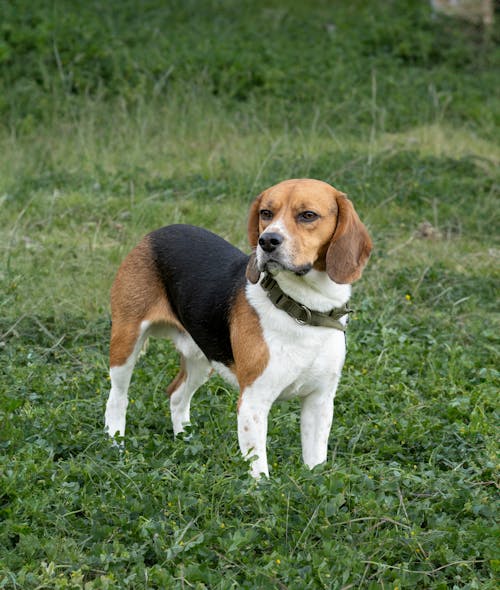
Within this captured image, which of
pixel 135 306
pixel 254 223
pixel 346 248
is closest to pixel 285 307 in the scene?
pixel 346 248

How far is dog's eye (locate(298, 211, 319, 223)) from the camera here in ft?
14.9

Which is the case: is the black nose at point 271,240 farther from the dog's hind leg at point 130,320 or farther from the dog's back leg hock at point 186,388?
the dog's back leg hock at point 186,388

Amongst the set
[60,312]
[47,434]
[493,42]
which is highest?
[47,434]

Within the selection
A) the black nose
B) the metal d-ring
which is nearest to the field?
the metal d-ring

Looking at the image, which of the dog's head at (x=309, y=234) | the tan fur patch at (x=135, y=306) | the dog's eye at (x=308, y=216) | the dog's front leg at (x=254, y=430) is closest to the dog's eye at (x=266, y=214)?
the dog's head at (x=309, y=234)

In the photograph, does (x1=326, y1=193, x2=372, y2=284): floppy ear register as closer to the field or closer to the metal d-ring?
the metal d-ring

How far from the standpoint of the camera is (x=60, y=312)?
23.0ft

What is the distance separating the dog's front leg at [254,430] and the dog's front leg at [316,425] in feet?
0.98

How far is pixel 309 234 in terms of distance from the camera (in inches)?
180

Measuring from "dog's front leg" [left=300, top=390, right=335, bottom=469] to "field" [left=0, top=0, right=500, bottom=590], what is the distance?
8.6 inches

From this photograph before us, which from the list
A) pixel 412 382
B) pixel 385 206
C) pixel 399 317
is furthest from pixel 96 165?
pixel 412 382

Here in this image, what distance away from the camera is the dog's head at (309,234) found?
14.5ft

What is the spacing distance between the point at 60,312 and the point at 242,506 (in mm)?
2955

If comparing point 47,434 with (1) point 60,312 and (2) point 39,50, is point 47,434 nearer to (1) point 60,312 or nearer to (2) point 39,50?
(1) point 60,312
